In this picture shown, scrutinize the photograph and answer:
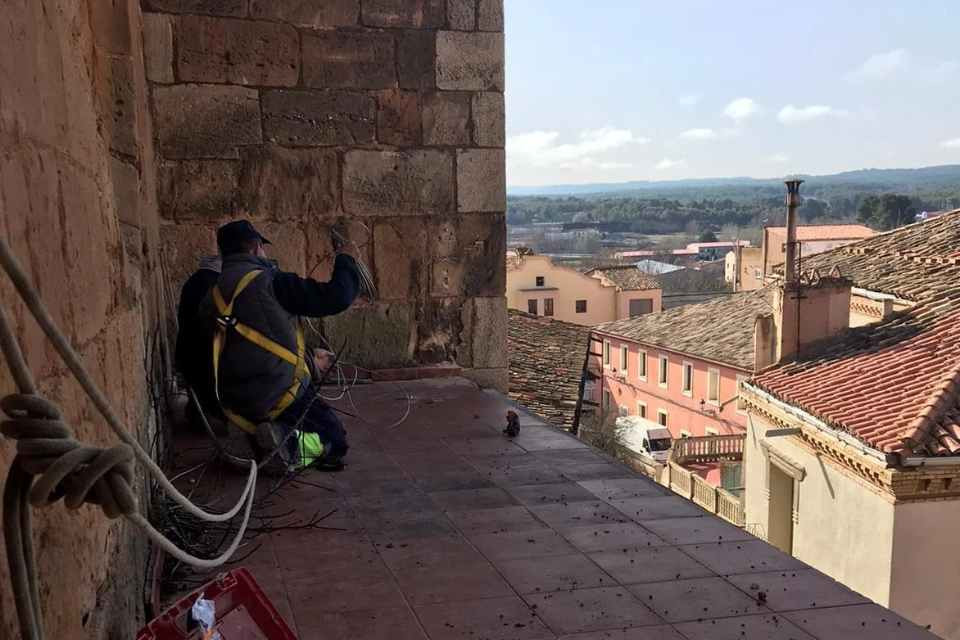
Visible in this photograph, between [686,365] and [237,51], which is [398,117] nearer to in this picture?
[237,51]

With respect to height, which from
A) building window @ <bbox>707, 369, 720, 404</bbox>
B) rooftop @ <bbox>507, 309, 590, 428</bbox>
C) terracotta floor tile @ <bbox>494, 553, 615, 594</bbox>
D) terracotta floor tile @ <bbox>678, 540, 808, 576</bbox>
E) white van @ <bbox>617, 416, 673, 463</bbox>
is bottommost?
white van @ <bbox>617, 416, 673, 463</bbox>

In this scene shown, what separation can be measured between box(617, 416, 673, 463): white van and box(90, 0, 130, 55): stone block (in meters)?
17.4

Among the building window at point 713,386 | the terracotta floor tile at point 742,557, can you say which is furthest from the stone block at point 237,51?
the building window at point 713,386

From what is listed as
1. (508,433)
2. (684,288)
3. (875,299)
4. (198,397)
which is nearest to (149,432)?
(198,397)

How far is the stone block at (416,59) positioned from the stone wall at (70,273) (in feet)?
7.49

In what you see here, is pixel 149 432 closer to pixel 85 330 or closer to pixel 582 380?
pixel 85 330

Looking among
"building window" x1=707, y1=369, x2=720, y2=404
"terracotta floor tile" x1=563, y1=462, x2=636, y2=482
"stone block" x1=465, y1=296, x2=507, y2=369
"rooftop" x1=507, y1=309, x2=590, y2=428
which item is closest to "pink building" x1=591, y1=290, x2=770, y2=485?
"building window" x1=707, y1=369, x2=720, y2=404

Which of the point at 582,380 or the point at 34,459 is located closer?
the point at 34,459

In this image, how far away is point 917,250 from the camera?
603 inches

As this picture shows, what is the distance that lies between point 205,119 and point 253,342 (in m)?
1.88

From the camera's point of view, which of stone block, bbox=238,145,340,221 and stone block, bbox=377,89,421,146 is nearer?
stone block, bbox=238,145,340,221

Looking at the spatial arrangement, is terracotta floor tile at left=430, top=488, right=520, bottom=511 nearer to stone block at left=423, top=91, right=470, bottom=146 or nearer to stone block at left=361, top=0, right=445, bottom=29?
stone block at left=423, top=91, right=470, bottom=146

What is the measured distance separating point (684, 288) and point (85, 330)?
155ft

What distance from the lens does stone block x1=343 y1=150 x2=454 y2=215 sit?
203 inches
